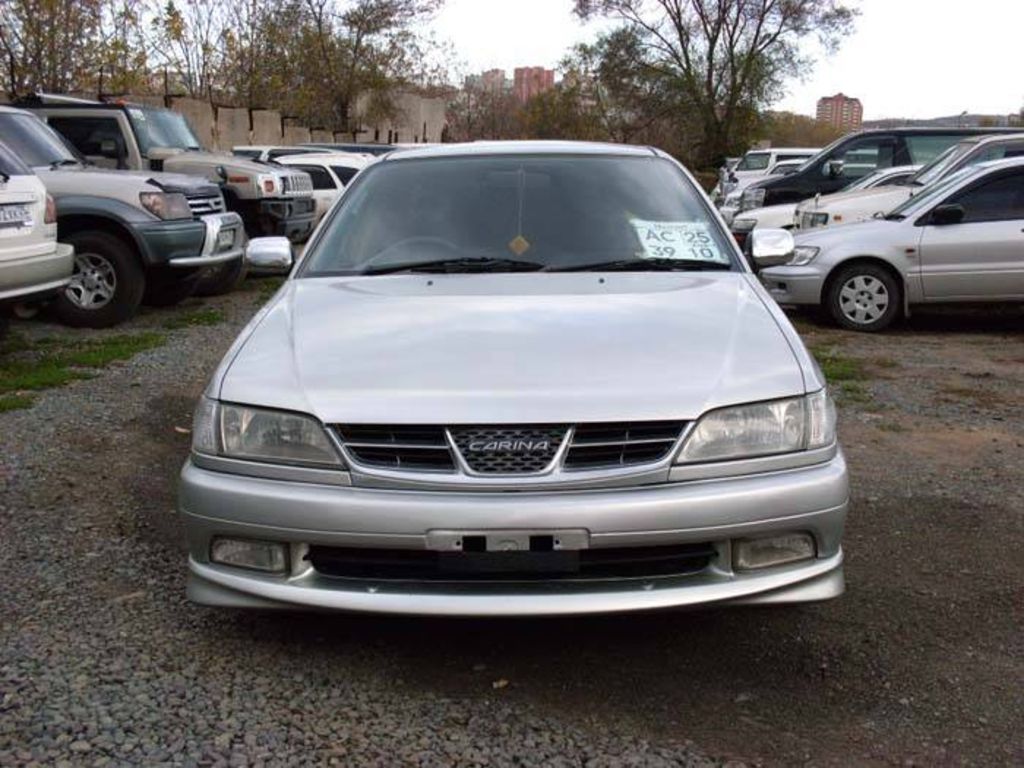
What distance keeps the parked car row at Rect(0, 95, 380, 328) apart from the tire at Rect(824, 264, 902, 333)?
4.37m

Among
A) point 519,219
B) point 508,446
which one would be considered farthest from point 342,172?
point 508,446

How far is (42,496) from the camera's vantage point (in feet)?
15.7

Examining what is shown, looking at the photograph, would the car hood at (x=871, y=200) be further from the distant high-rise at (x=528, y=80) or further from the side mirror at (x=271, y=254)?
the distant high-rise at (x=528, y=80)

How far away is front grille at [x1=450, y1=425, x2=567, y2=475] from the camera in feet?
9.48

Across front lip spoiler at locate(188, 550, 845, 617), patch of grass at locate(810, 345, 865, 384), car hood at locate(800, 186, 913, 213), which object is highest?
car hood at locate(800, 186, 913, 213)

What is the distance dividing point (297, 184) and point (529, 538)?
11.6 metres

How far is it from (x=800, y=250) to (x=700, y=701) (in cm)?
754

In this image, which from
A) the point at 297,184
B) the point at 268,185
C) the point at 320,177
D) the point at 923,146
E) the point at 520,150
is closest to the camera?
the point at 520,150

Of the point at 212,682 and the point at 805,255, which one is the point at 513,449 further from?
the point at 805,255

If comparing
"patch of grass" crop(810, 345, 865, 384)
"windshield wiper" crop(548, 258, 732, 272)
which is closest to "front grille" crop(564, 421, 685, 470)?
"windshield wiper" crop(548, 258, 732, 272)

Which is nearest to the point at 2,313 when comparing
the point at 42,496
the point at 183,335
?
the point at 183,335

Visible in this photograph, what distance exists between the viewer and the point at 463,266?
13.4 feet

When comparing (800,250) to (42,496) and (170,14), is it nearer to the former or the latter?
(42,496)

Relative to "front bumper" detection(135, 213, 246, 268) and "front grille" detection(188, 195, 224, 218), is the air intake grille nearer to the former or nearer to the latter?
"front bumper" detection(135, 213, 246, 268)
